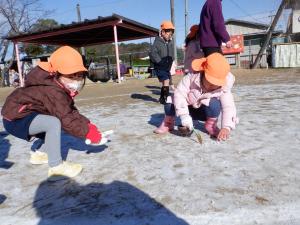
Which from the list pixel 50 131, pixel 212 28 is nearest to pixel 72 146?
pixel 50 131

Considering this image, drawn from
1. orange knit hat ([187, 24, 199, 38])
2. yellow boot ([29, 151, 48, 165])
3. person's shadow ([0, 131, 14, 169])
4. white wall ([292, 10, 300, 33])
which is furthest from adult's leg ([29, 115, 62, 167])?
white wall ([292, 10, 300, 33])

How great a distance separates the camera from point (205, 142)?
324 centimetres

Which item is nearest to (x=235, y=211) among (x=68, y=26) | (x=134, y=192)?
(x=134, y=192)

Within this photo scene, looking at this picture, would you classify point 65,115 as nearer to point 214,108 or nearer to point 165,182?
point 165,182

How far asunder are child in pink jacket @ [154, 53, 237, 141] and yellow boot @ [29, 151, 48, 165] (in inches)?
49.2

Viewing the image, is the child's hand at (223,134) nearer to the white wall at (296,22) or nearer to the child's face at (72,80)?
the child's face at (72,80)

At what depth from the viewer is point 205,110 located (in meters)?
3.47

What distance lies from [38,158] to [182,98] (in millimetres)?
1399

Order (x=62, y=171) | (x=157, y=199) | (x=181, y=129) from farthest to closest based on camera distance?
(x=181, y=129)
(x=62, y=171)
(x=157, y=199)

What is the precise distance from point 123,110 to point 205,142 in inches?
103

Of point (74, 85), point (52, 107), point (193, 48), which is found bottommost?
point (52, 107)

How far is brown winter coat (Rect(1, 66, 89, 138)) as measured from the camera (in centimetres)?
258

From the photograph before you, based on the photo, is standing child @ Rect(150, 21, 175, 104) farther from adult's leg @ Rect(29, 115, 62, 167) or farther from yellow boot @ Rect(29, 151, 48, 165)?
adult's leg @ Rect(29, 115, 62, 167)

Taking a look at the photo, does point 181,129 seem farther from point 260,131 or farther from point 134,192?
point 134,192
